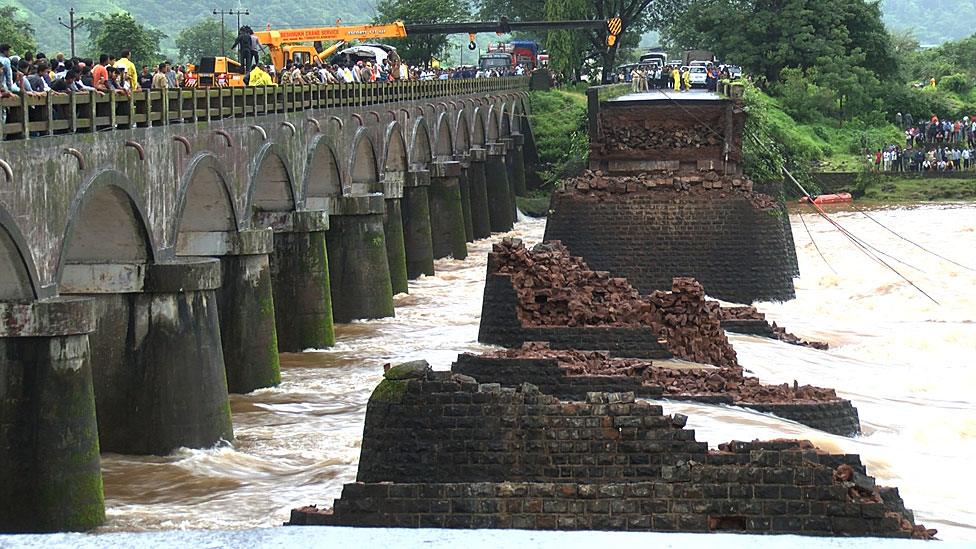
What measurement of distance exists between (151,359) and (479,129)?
45140 mm

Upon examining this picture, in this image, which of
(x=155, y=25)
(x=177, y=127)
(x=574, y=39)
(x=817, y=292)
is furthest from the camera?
(x=155, y=25)

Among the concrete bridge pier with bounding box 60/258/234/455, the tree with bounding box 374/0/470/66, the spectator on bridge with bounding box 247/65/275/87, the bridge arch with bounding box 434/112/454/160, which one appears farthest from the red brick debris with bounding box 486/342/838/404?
the tree with bounding box 374/0/470/66

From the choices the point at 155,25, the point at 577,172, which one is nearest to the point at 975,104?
the point at 577,172

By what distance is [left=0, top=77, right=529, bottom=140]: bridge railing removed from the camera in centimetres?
2381

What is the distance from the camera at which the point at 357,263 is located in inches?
1720

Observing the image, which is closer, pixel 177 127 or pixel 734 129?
pixel 177 127

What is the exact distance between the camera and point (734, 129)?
50875 mm

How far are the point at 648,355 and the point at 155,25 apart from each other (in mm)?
175191

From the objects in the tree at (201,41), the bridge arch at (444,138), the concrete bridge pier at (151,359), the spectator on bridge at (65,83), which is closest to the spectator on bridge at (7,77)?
the spectator on bridge at (65,83)

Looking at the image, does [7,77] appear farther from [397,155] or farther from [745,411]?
[397,155]

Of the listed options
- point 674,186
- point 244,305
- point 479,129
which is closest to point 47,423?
point 244,305

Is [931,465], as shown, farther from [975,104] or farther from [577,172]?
[975,104]

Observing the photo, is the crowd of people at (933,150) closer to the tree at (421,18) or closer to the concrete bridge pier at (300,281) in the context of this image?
the tree at (421,18)

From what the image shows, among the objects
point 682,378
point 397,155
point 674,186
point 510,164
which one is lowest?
point 682,378
